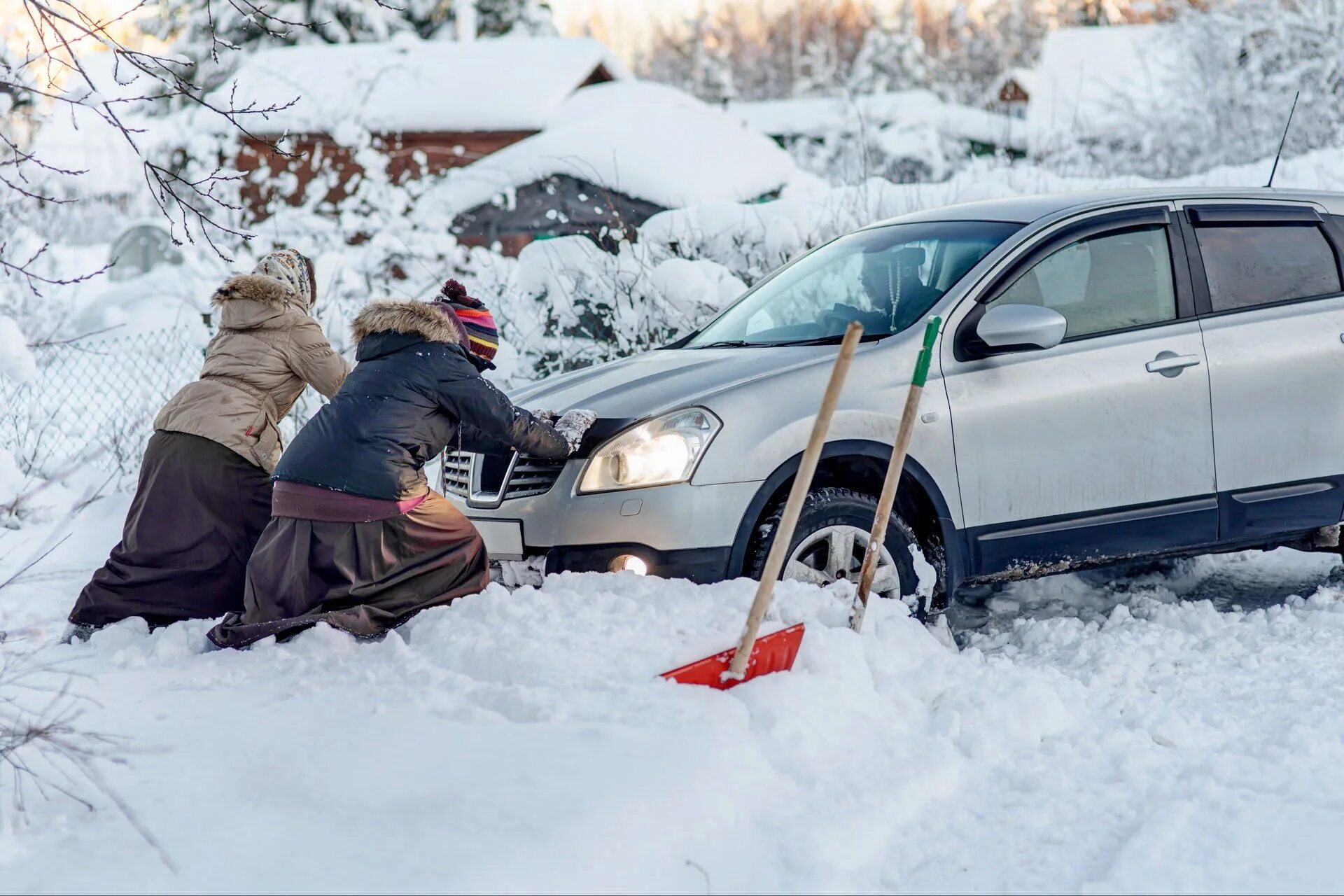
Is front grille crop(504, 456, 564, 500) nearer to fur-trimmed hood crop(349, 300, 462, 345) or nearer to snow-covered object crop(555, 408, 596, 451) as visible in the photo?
snow-covered object crop(555, 408, 596, 451)

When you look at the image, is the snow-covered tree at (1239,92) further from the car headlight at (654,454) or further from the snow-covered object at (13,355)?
the snow-covered object at (13,355)

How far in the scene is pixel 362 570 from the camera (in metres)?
4.48

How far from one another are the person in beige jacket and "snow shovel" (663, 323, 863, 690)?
2298 mm

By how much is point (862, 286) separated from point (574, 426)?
1517 millimetres

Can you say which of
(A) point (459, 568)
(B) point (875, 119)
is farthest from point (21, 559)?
(B) point (875, 119)

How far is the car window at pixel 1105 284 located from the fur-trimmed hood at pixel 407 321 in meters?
2.14

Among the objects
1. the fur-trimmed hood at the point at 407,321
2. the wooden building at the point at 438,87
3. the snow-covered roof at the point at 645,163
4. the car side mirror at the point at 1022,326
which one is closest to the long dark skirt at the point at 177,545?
the fur-trimmed hood at the point at 407,321

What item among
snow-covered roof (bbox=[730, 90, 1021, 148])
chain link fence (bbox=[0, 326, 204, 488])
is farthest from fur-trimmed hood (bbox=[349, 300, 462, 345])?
snow-covered roof (bbox=[730, 90, 1021, 148])

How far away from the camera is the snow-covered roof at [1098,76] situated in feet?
76.2

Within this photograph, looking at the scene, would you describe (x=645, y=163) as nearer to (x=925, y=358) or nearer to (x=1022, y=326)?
(x=1022, y=326)

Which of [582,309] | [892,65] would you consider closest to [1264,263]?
[582,309]

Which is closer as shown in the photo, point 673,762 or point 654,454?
point 673,762

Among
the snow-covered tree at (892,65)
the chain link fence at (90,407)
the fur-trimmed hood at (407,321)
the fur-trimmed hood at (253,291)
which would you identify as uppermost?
the snow-covered tree at (892,65)

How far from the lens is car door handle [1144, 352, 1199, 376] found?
16.2 ft
